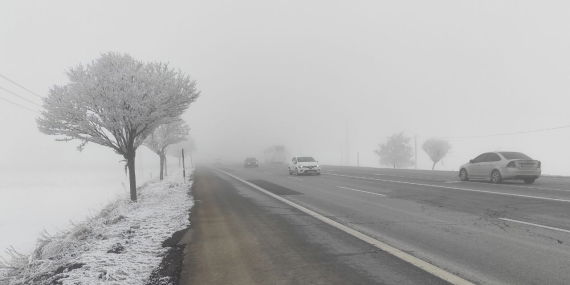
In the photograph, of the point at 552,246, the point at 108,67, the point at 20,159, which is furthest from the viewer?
the point at 20,159

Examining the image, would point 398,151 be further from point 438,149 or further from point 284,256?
point 284,256

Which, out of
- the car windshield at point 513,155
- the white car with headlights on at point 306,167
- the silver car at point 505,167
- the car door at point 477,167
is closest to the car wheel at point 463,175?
the car door at point 477,167

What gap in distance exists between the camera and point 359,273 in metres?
5.06

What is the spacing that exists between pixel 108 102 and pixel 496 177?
17.2 m

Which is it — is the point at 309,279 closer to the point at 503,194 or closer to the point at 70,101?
the point at 503,194

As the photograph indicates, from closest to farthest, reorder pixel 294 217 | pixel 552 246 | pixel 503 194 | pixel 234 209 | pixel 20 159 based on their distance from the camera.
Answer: pixel 552 246 < pixel 294 217 < pixel 234 209 < pixel 503 194 < pixel 20 159


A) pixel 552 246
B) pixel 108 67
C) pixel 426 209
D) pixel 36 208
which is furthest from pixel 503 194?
pixel 36 208

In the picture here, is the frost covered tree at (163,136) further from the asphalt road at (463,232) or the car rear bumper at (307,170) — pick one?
the asphalt road at (463,232)

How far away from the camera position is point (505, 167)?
17.7m

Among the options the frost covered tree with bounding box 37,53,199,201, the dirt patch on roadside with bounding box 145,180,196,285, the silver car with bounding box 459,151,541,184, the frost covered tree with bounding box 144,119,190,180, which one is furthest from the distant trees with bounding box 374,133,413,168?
the dirt patch on roadside with bounding box 145,180,196,285

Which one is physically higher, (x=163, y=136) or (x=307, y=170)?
(x=163, y=136)

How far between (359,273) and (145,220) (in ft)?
23.4

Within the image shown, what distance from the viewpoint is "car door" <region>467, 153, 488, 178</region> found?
63.3 ft

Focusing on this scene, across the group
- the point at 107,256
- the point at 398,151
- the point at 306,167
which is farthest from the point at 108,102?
the point at 398,151
